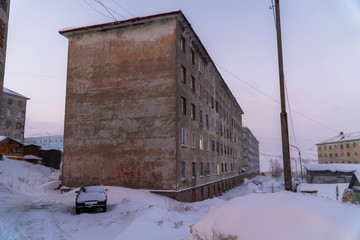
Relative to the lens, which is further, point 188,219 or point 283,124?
point 188,219

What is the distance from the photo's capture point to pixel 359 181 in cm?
2694

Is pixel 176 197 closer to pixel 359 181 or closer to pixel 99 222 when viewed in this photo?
pixel 99 222

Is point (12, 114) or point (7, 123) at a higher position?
point (12, 114)

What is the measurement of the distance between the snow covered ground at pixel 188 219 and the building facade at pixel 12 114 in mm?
45372

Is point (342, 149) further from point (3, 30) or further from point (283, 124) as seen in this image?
point (3, 30)

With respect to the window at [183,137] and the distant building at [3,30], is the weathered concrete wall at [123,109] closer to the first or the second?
the window at [183,137]

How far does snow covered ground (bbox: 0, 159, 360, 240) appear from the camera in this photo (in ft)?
13.9

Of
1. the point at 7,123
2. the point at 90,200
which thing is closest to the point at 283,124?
the point at 90,200

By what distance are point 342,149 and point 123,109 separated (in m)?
87.2

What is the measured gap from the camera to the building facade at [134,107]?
1958 cm

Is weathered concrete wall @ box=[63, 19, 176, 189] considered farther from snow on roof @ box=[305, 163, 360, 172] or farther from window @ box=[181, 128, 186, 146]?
snow on roof @ box=[305, 163, 360, 172]

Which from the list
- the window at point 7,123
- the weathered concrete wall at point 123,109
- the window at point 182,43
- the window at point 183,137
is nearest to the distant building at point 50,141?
the window at point 7,123

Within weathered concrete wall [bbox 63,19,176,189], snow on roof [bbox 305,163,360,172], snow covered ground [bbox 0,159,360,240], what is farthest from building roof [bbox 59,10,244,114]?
snow on roof [bbox 305,163,360,172]

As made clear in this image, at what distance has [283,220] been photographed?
14.6ft
